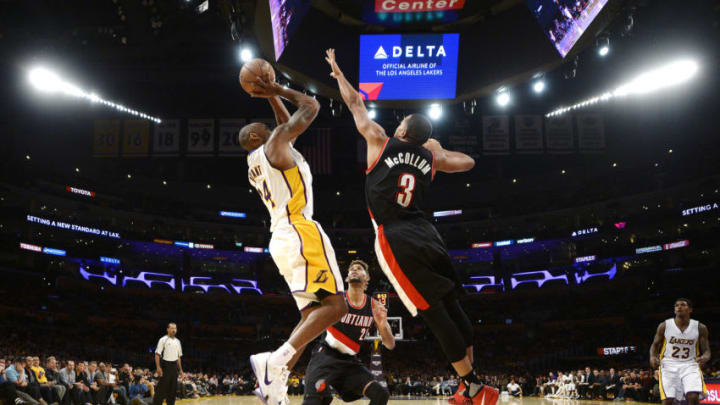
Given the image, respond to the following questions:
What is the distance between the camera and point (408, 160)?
13.9ft

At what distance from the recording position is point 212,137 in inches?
1201

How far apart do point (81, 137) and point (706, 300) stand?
35.9m

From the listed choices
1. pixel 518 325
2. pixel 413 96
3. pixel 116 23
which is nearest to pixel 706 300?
pixel 518 325

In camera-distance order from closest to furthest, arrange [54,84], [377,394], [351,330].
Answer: [377,394] → [351,330] → [54,84]

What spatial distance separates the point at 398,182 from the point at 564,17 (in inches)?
340

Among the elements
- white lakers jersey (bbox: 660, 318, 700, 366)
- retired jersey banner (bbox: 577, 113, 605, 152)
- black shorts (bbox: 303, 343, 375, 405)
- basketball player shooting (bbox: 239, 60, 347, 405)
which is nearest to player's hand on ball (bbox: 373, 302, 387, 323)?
black shorts (bbox: 303, 343, 375, 405)

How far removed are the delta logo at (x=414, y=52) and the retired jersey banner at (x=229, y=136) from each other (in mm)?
18912

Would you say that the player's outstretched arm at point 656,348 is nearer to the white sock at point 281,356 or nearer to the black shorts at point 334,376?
the black shorts at point 334,376

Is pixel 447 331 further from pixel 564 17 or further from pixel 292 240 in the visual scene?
pixel 564 17

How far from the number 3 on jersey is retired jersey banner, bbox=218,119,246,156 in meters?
26.9

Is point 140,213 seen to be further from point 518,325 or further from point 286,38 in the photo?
point 286,38

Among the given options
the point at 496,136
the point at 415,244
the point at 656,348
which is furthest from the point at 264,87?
the point at 496,136

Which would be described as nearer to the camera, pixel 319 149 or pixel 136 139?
pixel 136 139

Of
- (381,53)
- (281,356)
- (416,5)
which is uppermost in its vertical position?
(416,5)
